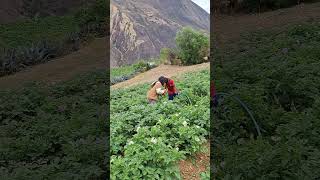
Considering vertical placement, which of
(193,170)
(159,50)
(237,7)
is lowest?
(193,170)

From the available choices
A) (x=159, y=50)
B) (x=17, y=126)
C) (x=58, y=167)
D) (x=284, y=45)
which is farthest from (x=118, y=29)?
(x=58, y=167)

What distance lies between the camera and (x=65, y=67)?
44.1 feet

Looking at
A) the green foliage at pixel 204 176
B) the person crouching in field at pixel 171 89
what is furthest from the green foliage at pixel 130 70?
the green foliage at pixel 204 176

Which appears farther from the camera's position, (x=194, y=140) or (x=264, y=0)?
(x=264, y=0)

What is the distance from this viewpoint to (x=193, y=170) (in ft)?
18.2

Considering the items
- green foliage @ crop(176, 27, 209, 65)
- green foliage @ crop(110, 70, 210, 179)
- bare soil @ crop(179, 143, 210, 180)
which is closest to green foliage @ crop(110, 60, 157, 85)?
green foliage @ crop(176, 27, 209, 65)

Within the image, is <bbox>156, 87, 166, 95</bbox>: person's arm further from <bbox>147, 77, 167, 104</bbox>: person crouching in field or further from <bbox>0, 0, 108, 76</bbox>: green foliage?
<bbox>0, 0, 108, 76</bbox>: green foliage

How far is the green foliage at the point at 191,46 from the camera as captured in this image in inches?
519

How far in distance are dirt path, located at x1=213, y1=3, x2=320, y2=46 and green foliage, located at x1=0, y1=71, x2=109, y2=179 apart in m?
5.13

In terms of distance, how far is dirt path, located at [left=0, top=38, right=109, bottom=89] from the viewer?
12.2 metres

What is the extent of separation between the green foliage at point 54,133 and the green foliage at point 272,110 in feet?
4.44

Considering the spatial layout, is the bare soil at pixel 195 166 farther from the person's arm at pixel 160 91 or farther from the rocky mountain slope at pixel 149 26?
the rocky mountain slope at pixel 149 26

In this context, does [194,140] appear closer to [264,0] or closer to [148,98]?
[148,98]

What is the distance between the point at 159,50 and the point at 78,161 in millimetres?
9050
